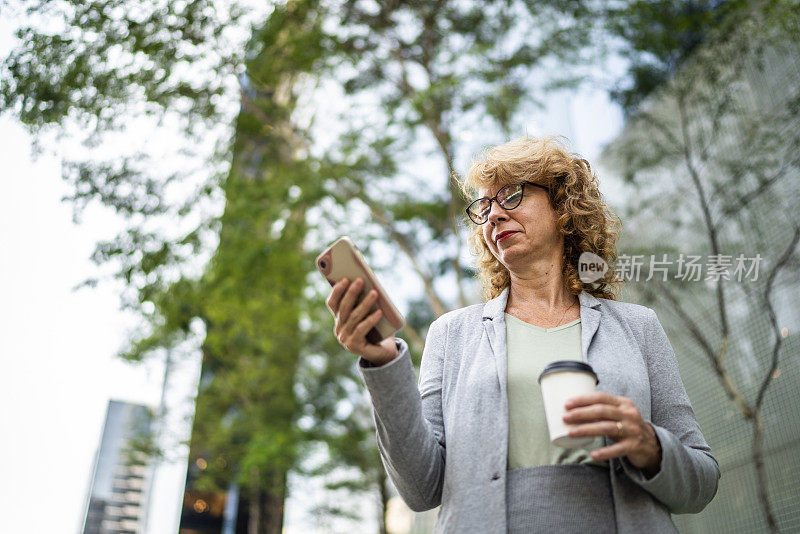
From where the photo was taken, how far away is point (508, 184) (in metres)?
1.59

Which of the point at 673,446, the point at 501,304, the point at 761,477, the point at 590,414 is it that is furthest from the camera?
the point at 761,477

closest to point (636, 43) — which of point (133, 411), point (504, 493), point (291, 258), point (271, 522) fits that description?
point (291, 258)

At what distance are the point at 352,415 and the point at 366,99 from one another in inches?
236

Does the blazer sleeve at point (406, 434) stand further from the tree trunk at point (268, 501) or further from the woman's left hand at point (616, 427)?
the tree trunk at point (268, 501)

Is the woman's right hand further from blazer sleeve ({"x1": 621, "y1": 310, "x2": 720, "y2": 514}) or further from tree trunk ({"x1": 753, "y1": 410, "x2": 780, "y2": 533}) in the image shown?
tree trunk ({"x1": 753, "y1": 410, "x2": 780, "y2": 533})

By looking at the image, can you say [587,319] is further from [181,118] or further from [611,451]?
[181,118]

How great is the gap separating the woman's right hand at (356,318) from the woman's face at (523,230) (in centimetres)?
48

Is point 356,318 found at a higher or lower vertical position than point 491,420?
higher

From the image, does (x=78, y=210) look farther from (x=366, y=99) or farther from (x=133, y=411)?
(x=133, y=411)

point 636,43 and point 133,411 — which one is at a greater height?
point 636,43

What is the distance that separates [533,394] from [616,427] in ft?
0.89

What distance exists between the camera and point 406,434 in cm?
122

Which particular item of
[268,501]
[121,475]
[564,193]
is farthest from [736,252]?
[268,501]

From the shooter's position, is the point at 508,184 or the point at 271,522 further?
the point at 271,522
